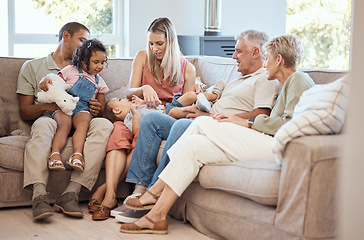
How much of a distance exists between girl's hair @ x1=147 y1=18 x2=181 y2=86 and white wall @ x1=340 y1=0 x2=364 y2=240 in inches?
105

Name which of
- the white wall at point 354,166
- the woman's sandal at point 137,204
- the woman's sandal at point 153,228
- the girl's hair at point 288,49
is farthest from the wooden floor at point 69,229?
the white wall at point 354,166

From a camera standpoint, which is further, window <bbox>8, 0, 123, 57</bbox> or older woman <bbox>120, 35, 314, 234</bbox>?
window <bbox>8, 0, 123, 57</bbox>

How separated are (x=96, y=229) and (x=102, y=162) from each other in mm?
482

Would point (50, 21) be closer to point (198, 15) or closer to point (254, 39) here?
point (198, 15)

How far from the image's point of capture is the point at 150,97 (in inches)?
114

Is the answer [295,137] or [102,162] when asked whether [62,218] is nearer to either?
[102,162]

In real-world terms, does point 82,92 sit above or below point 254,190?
above

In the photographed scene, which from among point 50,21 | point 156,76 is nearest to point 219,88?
point 156,76

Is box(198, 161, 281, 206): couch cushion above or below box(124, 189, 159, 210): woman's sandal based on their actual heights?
above

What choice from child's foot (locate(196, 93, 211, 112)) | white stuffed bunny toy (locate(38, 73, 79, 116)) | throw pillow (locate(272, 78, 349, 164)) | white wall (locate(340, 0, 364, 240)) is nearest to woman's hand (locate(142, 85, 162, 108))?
child's foot (locate(196, 93, 211, 112))

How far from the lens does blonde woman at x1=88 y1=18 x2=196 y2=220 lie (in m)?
2.71

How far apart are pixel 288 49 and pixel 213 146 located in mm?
610

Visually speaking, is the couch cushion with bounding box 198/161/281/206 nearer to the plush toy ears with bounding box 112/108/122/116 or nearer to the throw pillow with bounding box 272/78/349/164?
the throw pillow with bounding box 272/78/349/164

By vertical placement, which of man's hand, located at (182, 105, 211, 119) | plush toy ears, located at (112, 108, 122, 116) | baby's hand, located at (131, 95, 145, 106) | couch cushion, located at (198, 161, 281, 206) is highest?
baby's hand, located at (131, 95, 145, 106)
